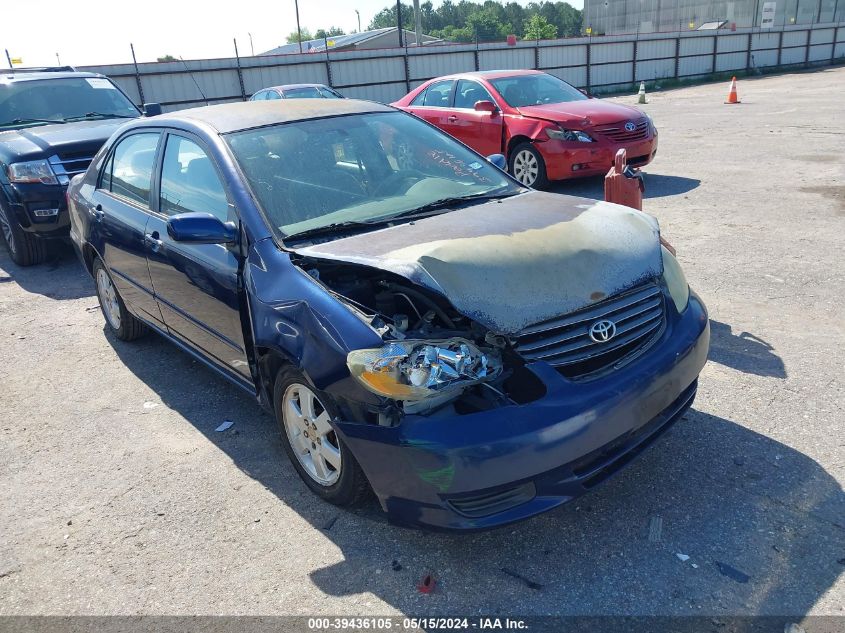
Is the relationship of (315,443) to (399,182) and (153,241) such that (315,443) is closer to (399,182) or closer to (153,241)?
(399,182)

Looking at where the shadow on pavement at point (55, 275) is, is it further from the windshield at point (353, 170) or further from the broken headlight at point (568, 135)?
the broken headlight at point (568, 135)

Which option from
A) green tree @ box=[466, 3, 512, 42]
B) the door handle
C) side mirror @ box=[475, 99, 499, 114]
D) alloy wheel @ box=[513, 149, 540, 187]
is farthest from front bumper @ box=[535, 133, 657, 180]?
green tree @ box=[466, 3, 512, 42]

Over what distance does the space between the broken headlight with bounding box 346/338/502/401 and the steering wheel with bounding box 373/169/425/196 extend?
1394 mm

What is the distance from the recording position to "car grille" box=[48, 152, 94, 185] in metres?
7.25

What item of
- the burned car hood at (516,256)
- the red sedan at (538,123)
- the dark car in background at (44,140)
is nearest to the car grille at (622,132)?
the red sedan at (538,123)

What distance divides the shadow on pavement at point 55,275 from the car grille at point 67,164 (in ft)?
3.35

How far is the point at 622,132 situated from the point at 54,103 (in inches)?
282

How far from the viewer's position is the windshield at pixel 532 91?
31.7 feet

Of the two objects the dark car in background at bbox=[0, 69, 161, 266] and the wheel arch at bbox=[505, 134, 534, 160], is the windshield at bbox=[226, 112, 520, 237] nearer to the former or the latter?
the dark car in background at bbox=[0, 69, 161, 266]

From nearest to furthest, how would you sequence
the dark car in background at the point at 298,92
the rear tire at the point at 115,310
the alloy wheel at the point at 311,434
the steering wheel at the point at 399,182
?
the alloy wheel at the point at 311,434
the steering wheel at the point at 399,182
the rear tire at the point at 115,310
the dark car in background at the point at 298,92

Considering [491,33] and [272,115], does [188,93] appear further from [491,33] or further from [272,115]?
[491,33]

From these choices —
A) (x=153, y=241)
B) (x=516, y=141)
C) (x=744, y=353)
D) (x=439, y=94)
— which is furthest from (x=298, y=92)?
(x=744, y=353)

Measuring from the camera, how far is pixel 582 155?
8742 mm

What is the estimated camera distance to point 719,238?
21.5ft
